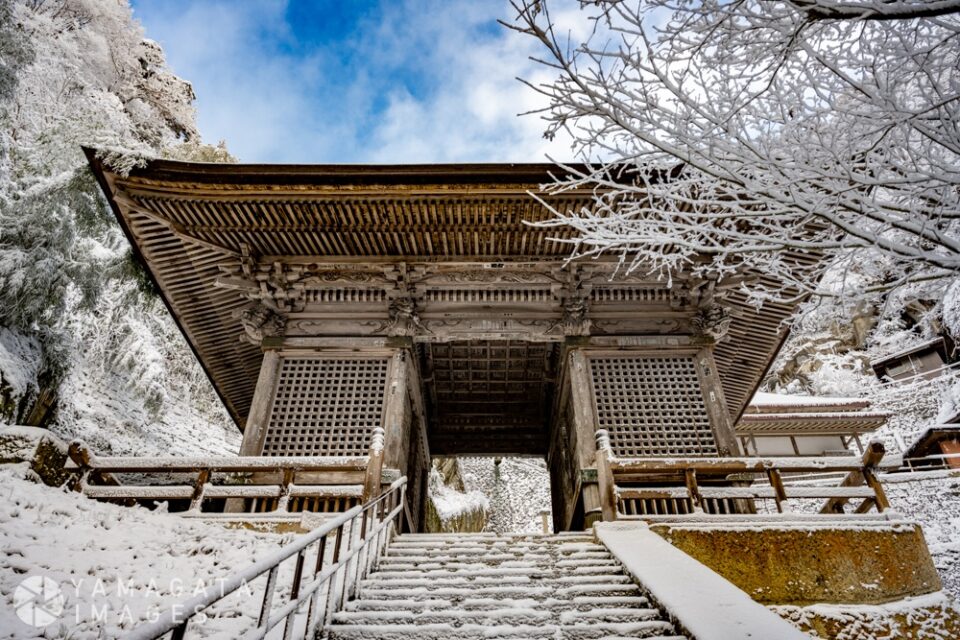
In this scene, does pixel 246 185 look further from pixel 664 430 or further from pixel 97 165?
pixel 664 430

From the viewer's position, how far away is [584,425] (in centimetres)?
789

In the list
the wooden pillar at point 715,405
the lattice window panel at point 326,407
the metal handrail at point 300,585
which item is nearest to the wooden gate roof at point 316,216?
the wooden pillar at point 715,405

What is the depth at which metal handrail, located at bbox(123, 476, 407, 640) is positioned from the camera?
1.67 m

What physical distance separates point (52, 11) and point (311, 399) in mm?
27487

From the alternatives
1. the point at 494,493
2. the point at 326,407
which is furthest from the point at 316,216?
the point at 494,493

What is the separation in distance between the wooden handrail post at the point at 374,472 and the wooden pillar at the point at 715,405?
5236 mm

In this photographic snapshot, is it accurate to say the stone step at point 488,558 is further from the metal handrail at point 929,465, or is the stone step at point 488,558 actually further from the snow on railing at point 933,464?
the metal handrail at point 929,465

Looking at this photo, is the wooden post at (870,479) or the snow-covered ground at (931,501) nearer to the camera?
the wooden post at (870,479)

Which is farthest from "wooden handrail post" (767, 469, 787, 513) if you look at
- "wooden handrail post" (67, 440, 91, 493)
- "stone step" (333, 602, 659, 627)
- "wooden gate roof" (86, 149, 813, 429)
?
"wooden handrail post" (67, 440, 91, 493)

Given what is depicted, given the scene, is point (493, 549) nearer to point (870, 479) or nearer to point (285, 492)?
point (285, 492)

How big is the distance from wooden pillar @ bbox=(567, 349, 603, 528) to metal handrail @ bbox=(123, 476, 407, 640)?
290cm

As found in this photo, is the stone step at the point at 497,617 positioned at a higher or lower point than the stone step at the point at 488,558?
lower

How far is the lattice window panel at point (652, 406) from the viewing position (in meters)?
7.84

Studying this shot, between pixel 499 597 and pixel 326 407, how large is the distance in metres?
5.16
